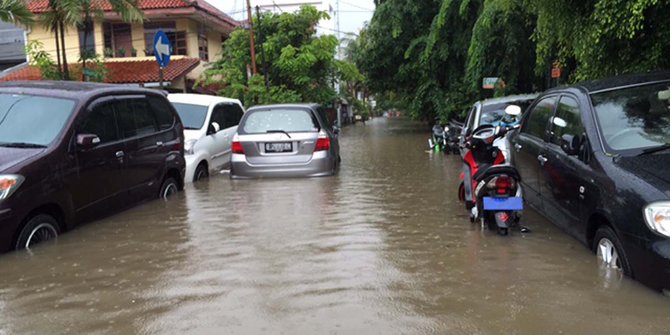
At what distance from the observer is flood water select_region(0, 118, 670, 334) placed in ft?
11.7

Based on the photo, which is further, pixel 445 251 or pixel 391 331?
pixel 445 251

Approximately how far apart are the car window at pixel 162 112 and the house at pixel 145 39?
15149mm

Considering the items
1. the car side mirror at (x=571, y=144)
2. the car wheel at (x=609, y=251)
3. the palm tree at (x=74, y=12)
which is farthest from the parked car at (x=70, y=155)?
the palm tree at (x=74, y=12)

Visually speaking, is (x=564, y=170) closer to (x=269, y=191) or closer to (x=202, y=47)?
(x=269, y=191)

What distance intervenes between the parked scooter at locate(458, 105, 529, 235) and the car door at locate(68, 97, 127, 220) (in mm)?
4159

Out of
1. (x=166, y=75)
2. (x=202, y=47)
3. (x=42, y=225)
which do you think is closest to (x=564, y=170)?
(x=42, y=225)

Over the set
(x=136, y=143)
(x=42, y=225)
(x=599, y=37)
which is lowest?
(x=42, y=225)

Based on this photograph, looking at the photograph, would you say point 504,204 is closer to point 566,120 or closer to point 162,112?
point 566,120

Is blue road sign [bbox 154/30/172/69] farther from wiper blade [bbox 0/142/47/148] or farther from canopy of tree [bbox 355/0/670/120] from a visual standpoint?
canopy of tree [bbox 355/0/670/120]

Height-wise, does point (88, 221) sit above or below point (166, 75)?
below

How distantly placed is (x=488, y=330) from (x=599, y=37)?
4436 millimetres

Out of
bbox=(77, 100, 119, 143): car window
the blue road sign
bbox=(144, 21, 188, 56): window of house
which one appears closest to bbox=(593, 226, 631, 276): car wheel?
bbox=(77, 100, 119, 143): car window

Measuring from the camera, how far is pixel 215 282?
172 inches

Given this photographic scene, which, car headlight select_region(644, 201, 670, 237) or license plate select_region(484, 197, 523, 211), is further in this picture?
license plate select_region(484, 197, 523, 211)
